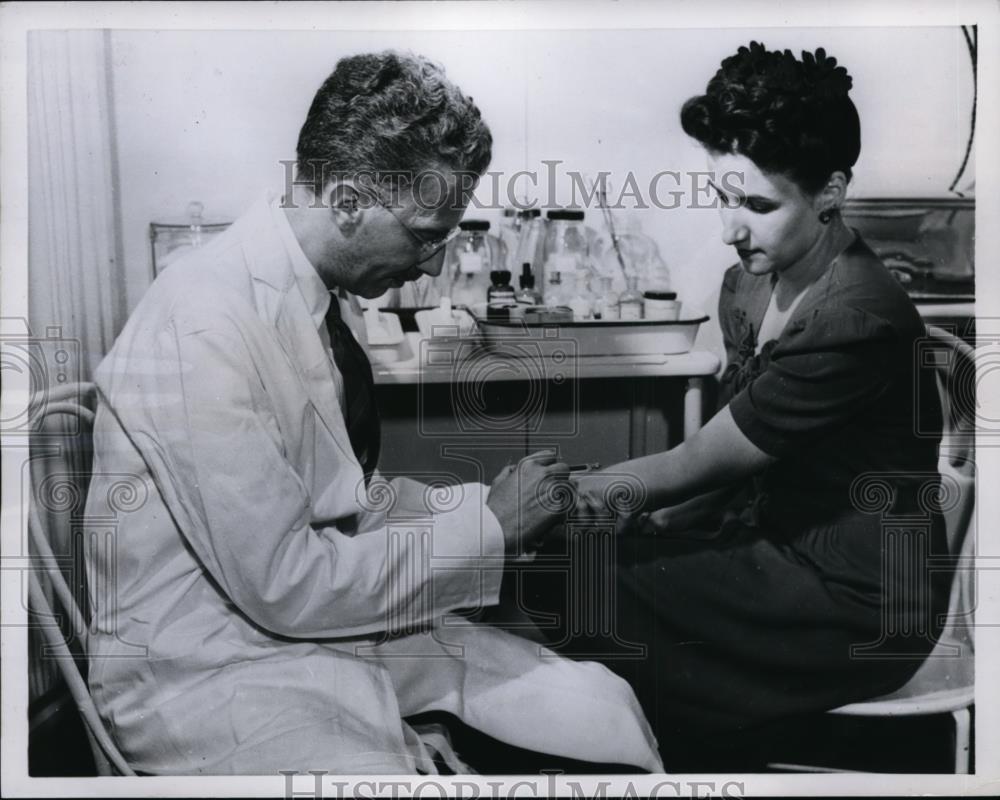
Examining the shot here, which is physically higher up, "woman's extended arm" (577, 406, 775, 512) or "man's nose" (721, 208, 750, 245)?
"man's nose" (721, 208, 750, 245)

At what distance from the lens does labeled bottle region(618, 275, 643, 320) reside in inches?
69.9

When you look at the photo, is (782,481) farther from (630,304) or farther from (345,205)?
(345,205)

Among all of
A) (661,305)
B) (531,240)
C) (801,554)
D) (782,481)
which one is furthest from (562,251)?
(801,554)

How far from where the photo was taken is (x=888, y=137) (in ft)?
5.78

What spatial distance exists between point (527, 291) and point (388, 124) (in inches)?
13.7

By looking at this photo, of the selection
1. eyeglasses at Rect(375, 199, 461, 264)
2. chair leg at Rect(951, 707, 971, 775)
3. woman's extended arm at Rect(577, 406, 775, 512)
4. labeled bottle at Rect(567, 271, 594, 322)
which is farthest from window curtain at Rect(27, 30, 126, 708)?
chair leg at Rect(951, 707, 971, 775)

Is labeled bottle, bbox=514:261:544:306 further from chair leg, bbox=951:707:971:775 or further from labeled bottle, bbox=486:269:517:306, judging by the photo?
chair leg, bbox=951:707:971:775

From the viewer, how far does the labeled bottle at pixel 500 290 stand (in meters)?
1.76

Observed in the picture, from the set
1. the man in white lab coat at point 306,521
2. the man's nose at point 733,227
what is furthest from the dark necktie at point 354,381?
Answer: the man's nose at point 733,227

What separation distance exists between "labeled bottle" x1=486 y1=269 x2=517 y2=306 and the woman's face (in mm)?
362

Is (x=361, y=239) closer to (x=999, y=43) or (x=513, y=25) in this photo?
(x=513, y=25)

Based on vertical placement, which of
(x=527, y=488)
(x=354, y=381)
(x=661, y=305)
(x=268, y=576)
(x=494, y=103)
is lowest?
(x=268, y=576)

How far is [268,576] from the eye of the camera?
170cm

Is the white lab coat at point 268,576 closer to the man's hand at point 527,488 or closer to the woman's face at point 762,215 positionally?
the man's hand at point 527,488
